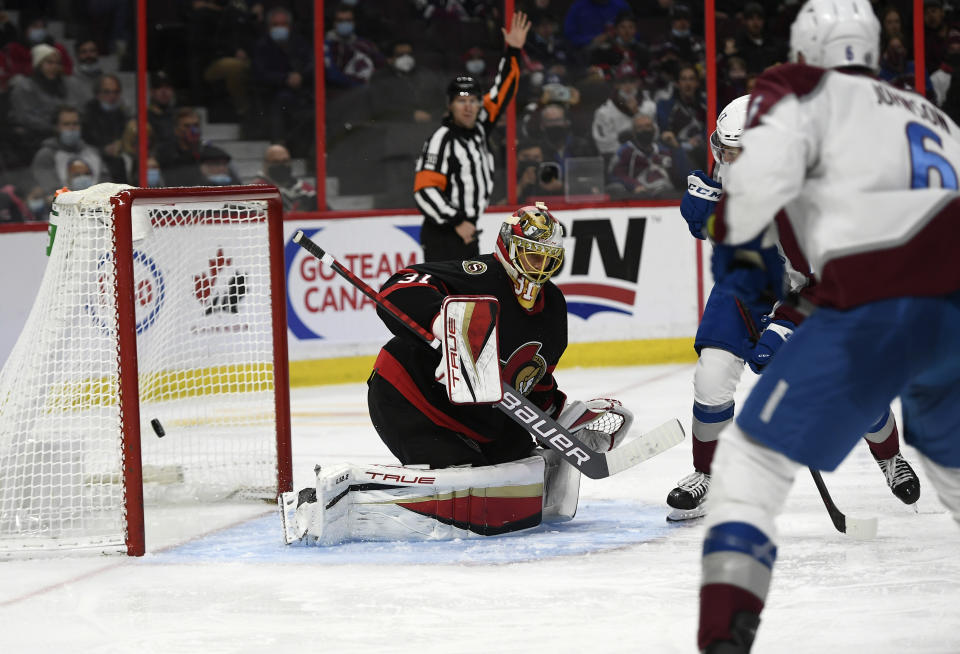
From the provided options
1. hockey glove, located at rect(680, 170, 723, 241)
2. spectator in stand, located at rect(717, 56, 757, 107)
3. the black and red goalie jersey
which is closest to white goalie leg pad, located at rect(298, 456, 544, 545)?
the black and red goalie jersey

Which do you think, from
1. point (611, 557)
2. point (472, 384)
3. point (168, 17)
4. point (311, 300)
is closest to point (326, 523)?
point (472, 384)

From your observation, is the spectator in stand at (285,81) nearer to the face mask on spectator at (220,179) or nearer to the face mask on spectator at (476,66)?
the face mask on spectator at (220,179)

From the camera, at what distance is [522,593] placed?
261 cm

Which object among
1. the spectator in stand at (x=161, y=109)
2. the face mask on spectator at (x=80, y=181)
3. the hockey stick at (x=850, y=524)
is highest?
the spectator in stand at (x=161, y=109)

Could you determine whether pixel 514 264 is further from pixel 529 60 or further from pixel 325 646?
pixel 529 60

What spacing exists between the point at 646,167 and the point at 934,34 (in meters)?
1.75

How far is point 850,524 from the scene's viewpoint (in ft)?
9.87

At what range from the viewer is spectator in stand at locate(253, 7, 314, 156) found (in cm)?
646

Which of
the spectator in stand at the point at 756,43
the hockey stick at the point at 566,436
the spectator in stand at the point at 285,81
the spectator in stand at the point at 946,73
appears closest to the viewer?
the hockey stick at the point at 566,436

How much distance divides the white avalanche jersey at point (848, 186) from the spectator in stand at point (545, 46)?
200 inches

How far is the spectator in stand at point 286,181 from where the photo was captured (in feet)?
20.8

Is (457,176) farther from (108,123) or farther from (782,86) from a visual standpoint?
(782,86)

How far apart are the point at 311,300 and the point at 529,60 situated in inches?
71.1

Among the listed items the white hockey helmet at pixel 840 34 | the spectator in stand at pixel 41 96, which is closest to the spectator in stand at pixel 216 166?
the spectator in stand at pixel 41 96
